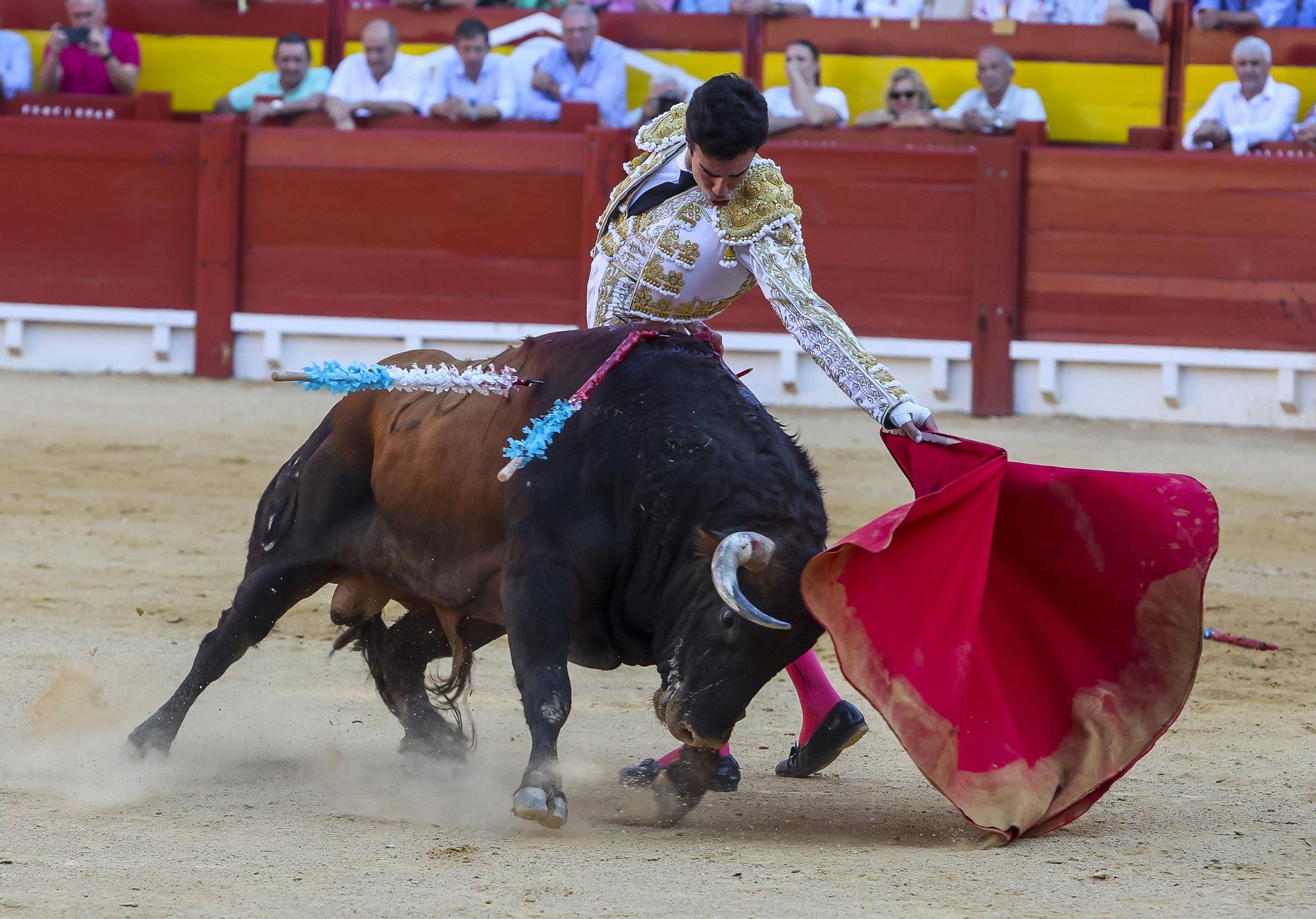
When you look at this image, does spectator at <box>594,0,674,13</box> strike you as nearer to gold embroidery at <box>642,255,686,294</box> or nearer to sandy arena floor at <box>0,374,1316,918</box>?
sandy arena floor at <box>0,374,1316,918</box>

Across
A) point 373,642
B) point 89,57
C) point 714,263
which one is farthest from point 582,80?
point 714,263

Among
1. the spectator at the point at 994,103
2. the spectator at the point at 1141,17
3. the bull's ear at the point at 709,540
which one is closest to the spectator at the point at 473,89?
the spectator at the point at 994,103

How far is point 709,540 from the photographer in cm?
260

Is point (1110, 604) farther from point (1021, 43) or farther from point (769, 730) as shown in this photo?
point (1021, 43)

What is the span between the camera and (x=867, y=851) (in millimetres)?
2455

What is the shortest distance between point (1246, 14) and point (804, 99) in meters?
1.87

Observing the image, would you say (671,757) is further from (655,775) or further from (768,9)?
(768,9)

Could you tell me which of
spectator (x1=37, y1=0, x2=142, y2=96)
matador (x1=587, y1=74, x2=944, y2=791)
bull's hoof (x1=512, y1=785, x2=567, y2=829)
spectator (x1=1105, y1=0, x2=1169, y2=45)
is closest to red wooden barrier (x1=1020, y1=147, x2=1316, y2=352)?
spectator (x1=1105, y1=0, x2=1169, y2=45)

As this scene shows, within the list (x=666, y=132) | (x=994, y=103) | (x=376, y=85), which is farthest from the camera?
(x=376, y=85)

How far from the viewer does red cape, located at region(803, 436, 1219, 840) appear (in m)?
2.49

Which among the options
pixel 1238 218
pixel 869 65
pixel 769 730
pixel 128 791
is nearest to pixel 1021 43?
pixel 869 65

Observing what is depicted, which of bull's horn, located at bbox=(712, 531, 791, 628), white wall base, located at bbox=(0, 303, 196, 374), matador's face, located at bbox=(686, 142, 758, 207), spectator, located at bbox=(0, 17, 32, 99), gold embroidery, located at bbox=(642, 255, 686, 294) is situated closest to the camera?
bull's horn, located at bbox=(712, 531, 791, 628)

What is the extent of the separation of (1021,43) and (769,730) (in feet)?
15.8

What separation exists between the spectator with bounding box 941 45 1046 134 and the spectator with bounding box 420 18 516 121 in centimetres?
194
